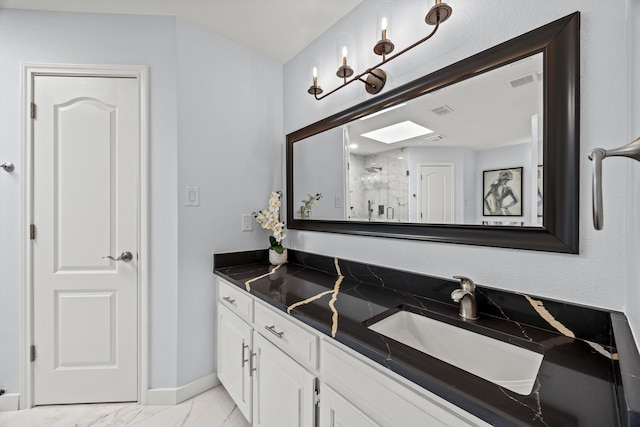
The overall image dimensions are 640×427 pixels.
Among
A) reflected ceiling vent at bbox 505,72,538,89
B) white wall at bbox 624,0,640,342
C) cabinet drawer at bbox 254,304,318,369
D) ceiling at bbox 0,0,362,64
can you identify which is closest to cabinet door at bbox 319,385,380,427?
cabinet drawer at bbox 254,304,318,369

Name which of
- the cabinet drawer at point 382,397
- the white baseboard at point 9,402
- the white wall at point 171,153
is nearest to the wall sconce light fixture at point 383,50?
the white wall at point 171,153

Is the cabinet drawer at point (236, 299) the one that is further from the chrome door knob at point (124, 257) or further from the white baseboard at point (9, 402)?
the white baseboard at point (9, 402)

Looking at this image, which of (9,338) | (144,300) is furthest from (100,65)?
(9,338)

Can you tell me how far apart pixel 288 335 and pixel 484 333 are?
2.41 feet

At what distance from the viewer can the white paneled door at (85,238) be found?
1767mm

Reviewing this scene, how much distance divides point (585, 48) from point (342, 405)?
1379 millimetres

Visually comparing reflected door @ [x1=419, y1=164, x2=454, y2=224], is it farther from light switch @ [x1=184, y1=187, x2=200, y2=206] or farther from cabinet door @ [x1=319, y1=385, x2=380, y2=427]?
light switch @ [x1=184, y1=187, x2=200, y2=206]

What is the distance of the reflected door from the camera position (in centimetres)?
125

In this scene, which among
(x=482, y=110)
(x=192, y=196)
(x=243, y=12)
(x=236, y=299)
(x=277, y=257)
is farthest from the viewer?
(x=277, y=257)

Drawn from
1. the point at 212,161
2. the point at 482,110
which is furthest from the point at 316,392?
the point at 212,161

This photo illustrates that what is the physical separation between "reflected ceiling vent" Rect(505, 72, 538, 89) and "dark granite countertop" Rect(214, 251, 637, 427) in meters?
0.76

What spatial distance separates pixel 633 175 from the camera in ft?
2.42

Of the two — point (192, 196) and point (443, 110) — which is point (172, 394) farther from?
point (443, 110)

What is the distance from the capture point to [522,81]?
1023mm
